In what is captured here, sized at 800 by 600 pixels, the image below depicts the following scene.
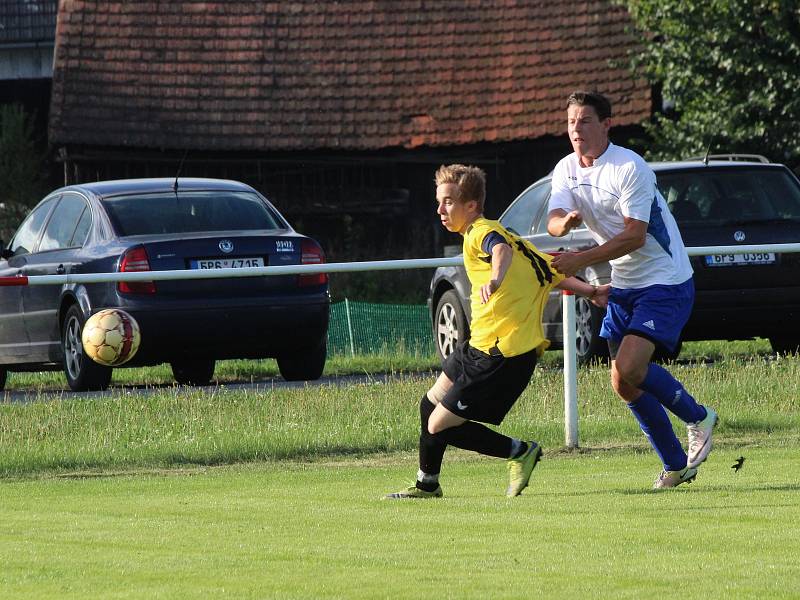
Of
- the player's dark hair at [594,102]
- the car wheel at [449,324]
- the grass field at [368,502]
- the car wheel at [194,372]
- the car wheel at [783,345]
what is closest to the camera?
the grass field at [368,502]

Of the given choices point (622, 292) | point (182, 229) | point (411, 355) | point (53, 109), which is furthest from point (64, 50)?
point (622, 292)

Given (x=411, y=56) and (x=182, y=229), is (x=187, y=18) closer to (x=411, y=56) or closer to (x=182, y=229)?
(x=411, y=56)

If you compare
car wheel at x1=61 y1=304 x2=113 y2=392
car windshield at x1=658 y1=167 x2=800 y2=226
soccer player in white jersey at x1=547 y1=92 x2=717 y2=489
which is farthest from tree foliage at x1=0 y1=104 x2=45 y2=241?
soccer player in white jersey at x1=547 y1=92 x2=717 y2=489

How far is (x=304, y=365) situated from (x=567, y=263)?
21.2ft

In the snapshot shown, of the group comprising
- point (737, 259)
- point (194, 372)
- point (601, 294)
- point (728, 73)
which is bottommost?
point (194, 372)

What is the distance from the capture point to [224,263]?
1326 cm

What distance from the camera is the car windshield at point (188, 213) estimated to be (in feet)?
45.3

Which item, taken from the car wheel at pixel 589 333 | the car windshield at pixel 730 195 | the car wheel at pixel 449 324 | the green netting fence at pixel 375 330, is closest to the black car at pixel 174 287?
the car wheel at pixel 449 324

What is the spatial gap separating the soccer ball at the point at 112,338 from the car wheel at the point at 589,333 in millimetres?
3690

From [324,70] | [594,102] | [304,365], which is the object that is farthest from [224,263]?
[324,70]

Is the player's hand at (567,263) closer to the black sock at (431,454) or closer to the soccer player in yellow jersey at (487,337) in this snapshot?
Answer: the soccer player in yellow jersey at (487,337)

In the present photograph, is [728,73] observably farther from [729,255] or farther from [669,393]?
[669,393]

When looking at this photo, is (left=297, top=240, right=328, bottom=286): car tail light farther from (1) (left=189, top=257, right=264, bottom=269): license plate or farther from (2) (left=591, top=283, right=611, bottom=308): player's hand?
(2) (left=591, top=283, right=611, bottom=308): player's hand

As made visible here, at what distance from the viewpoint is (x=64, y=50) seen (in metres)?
31.4
